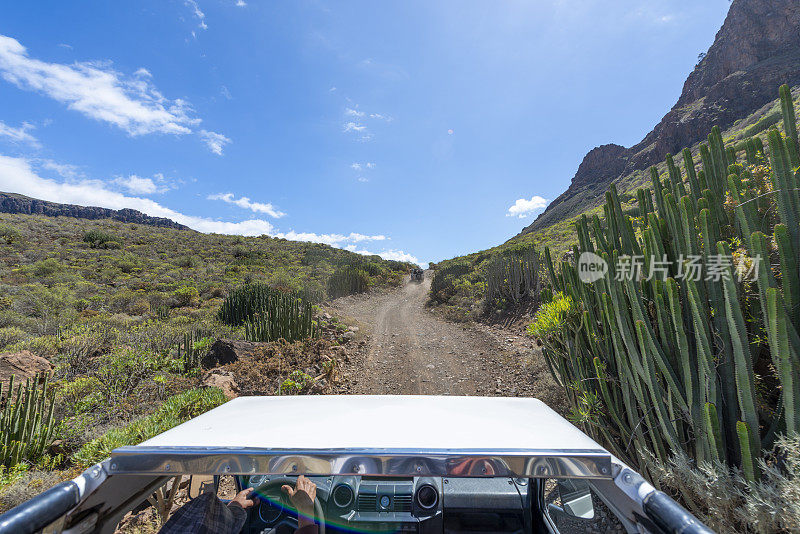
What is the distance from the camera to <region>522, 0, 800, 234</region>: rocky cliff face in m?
49.8

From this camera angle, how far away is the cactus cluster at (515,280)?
12.1 meters

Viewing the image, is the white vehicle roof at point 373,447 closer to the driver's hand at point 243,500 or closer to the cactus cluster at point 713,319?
the driver's hand at point 243,500

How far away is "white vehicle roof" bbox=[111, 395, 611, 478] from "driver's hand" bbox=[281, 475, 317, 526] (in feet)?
2.00

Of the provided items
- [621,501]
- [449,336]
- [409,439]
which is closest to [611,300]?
[621,501]

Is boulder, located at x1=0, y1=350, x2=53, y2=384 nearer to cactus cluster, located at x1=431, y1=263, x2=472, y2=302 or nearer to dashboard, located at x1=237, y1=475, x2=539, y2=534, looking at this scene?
dashboard, located at x1=237, y1=475, x2=539, y2=534

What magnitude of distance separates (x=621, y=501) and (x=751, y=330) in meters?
2.01

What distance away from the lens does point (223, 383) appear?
5.83 metres

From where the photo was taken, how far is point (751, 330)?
2367 mm

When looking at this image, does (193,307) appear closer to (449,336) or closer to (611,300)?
(449,336)

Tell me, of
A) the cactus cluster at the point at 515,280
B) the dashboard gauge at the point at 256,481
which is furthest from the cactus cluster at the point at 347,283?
the dashboard gauge at the point at 256,481

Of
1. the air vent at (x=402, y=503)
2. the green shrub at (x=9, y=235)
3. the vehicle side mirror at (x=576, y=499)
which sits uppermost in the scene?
the green shrub at (x=9, y=235)

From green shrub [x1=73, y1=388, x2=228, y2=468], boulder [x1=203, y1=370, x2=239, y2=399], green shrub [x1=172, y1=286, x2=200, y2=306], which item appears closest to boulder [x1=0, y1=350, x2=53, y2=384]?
boulder [x1=203, y1=370, x2=239, y2=399]

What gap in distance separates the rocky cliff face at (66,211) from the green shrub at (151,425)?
61.4m

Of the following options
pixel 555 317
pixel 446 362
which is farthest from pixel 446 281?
pixel 555 317
